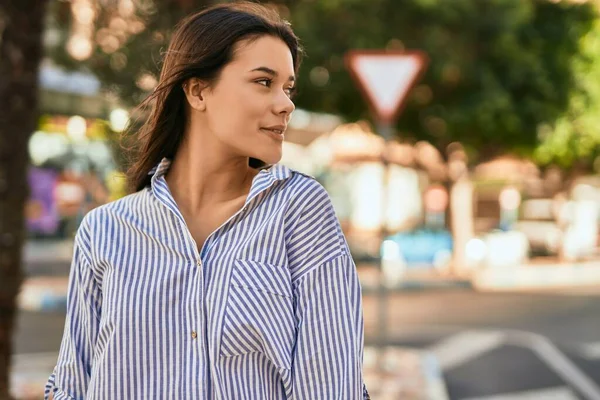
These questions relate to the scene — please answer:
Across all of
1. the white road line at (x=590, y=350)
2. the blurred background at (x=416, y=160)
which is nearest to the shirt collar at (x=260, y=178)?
the blurred background at (x=416, y=160)

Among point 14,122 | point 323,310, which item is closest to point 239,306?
point 323,310

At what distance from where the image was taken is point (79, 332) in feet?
6.72

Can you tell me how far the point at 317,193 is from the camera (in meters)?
1.95

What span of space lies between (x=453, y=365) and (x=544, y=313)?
600 centimetres

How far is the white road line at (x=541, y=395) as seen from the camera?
9039 millimetres

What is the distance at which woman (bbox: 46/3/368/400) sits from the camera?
1.86 m

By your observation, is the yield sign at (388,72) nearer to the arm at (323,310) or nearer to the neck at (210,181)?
the neck at (210,181)

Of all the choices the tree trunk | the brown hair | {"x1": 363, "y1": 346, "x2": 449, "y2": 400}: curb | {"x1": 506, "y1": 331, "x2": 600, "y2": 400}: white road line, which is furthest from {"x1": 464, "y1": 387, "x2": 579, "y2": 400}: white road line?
the brown hair

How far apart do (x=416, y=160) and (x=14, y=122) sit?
72.2 feet

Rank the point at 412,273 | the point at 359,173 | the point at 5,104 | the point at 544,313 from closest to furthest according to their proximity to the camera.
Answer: the point at 5,104 < the point at 544,313 < the point at 412,273 < the point at 359,173

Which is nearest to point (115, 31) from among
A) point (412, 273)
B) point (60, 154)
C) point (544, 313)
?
point (544, 313)

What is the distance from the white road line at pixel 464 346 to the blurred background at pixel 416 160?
59 millimetres

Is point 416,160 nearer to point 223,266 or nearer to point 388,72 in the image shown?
point 388,72

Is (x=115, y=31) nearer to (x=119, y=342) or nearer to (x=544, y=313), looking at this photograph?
(x=119, y=342)
